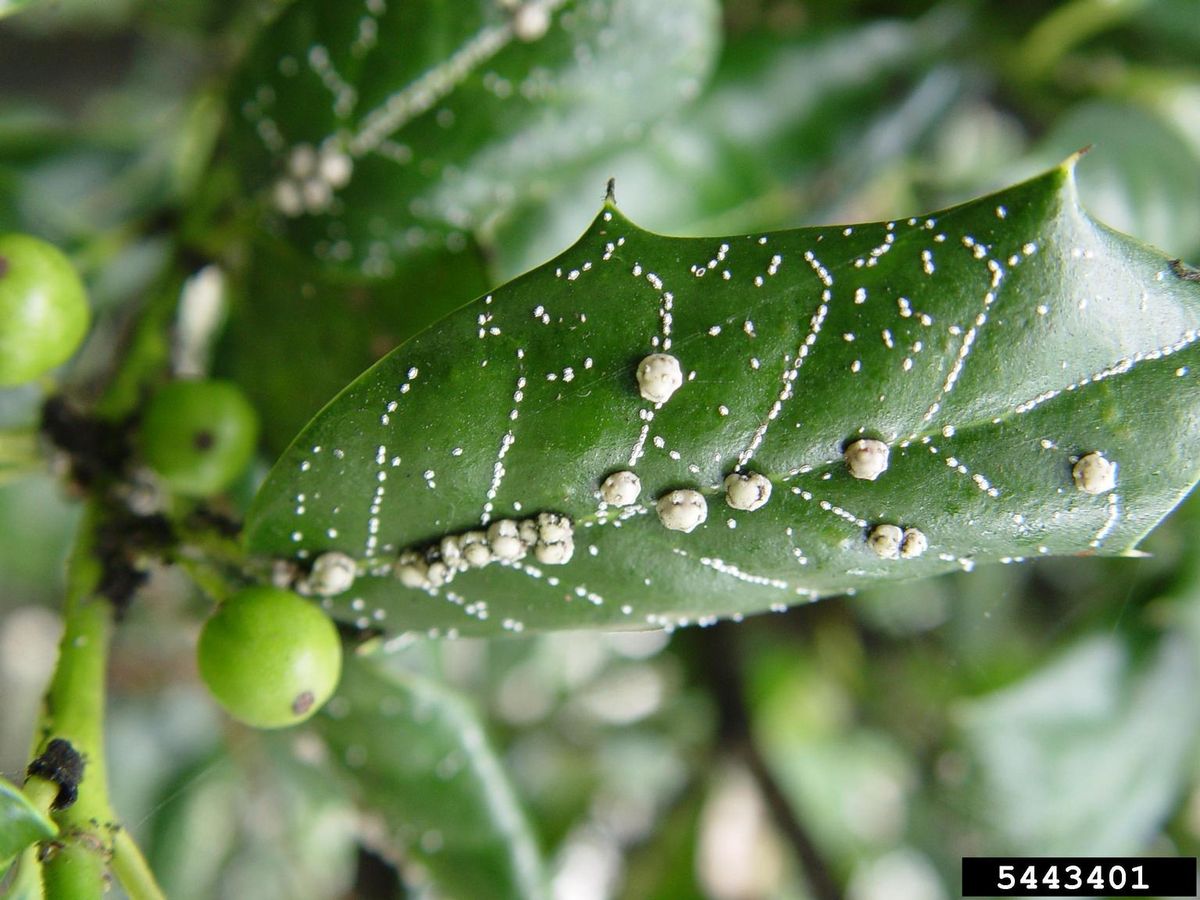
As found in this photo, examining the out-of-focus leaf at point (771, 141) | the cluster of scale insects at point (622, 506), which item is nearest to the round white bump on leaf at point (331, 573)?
the cluster of scale insects at point (622, 506)

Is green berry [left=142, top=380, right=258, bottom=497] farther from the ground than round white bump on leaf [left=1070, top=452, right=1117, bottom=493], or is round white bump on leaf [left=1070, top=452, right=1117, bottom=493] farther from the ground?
green berry [left=142, top=380, right=258, bottom=497]

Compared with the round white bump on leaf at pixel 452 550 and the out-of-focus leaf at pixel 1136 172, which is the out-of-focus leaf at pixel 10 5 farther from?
the out-of-focus leaf at pixel 1136 172

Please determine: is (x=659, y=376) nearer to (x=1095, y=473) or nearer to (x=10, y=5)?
(x=1095, y=473)

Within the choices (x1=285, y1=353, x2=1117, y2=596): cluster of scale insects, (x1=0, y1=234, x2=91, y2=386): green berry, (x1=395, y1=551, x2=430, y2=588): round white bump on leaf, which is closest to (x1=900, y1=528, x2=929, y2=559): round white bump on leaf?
(x1=285, y1=353, x2=1117, y2=596): cluster of scale insects

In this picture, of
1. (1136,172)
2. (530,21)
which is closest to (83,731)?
(530,21)

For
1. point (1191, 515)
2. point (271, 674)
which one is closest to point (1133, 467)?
point (271, 674)

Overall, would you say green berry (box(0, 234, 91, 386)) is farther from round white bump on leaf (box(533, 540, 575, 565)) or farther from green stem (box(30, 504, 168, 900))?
round white bump on leaf (box(533, 540, 575, 565))

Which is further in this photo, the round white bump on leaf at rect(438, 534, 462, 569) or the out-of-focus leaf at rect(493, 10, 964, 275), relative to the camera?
the out-of-focus leaf at rect(493, 10, 964, 275)
